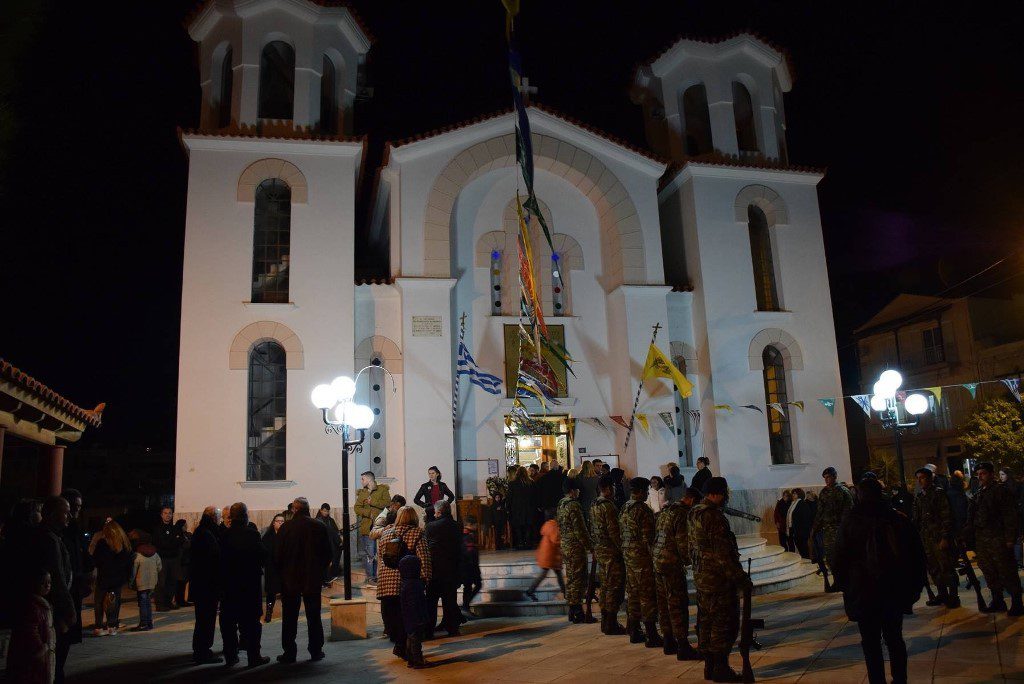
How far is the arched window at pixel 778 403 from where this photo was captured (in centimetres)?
1908

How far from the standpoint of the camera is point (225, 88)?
18.8 metres

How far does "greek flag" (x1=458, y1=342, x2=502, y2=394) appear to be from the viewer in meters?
17.0

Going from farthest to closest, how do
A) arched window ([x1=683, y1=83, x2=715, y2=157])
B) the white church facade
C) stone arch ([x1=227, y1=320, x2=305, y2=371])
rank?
arched window ([x1=683, y1=83, x2=715, y2=157]) → the white church facade → stone arch ([x1=227, y1=320, x2=305, y2=371])

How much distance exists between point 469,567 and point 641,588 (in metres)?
3.67

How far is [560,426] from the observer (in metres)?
18.4

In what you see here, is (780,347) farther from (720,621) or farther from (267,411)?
(720,621)

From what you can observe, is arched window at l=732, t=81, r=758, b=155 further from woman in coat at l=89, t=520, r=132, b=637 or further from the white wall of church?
woman in coat at l=89, t=520, r=132, b=637

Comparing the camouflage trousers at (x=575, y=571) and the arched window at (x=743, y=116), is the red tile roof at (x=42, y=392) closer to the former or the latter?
the camouflage trousers at (x=575, y=571)

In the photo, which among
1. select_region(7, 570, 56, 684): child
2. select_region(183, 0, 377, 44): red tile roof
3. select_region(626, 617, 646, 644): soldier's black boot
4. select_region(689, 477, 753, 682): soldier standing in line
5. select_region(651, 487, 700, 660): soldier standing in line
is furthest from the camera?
select_region(183, 0, 377, 44): red tile roof

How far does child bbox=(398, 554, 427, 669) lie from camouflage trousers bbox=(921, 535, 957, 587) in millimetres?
6417

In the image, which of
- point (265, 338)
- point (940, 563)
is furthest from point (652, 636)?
point (265, 338)

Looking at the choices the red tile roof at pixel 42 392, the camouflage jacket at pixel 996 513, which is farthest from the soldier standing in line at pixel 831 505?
the red tile roof at pixel 42 392

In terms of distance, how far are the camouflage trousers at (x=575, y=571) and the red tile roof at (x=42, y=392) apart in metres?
7.57

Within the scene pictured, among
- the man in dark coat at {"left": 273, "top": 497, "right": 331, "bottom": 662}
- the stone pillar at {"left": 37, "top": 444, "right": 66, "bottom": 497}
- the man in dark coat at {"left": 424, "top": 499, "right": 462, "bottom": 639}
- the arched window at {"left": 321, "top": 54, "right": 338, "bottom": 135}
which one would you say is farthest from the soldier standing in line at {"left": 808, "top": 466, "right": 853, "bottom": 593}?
the arched window at {"left": 321, "top": 54, "right": 338, "bottom": 135}
